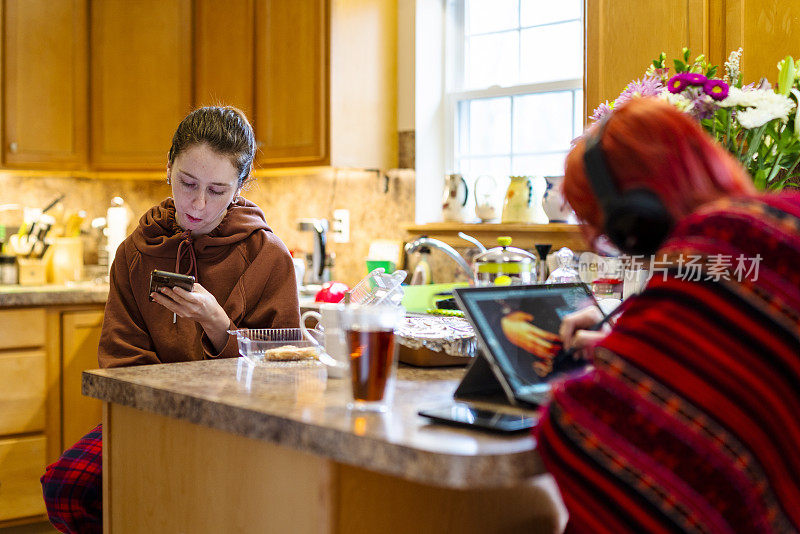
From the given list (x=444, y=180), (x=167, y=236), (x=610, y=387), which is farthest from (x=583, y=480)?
(x=444, y=180)

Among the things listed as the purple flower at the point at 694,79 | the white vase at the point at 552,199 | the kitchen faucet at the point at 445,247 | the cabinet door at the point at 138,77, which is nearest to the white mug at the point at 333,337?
the purple flower at the point at 694,79

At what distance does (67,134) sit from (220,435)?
313cm

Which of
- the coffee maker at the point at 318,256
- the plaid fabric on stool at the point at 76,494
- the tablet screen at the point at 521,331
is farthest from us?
the coffee maker at the point at 318,256

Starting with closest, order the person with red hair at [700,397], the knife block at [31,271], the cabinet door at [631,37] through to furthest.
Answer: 1. the person with red hair at [700,397]
2. the cabinet door at [631,37]
3. the knife block at [31,271]

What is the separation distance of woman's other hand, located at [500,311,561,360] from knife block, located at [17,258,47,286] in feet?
10.4

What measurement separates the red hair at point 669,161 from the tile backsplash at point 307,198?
270cm

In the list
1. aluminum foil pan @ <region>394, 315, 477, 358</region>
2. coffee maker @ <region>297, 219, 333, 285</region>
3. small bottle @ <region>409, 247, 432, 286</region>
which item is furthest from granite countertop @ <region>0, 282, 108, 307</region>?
aluminum foil pan @ <region>394, 315, 477, 358</region>

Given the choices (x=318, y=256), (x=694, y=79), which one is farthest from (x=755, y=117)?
(x=318, y=256)

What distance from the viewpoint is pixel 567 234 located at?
307 centimetres

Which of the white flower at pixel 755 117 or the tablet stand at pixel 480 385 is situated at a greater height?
the white flower at pixel 755 117

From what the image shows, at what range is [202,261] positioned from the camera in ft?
6.66

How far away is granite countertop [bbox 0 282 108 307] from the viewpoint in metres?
3.28

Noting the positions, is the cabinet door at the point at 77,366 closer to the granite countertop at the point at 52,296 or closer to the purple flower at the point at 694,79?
the granite countertop at the point at 52,296

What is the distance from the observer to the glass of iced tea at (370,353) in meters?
1.08
